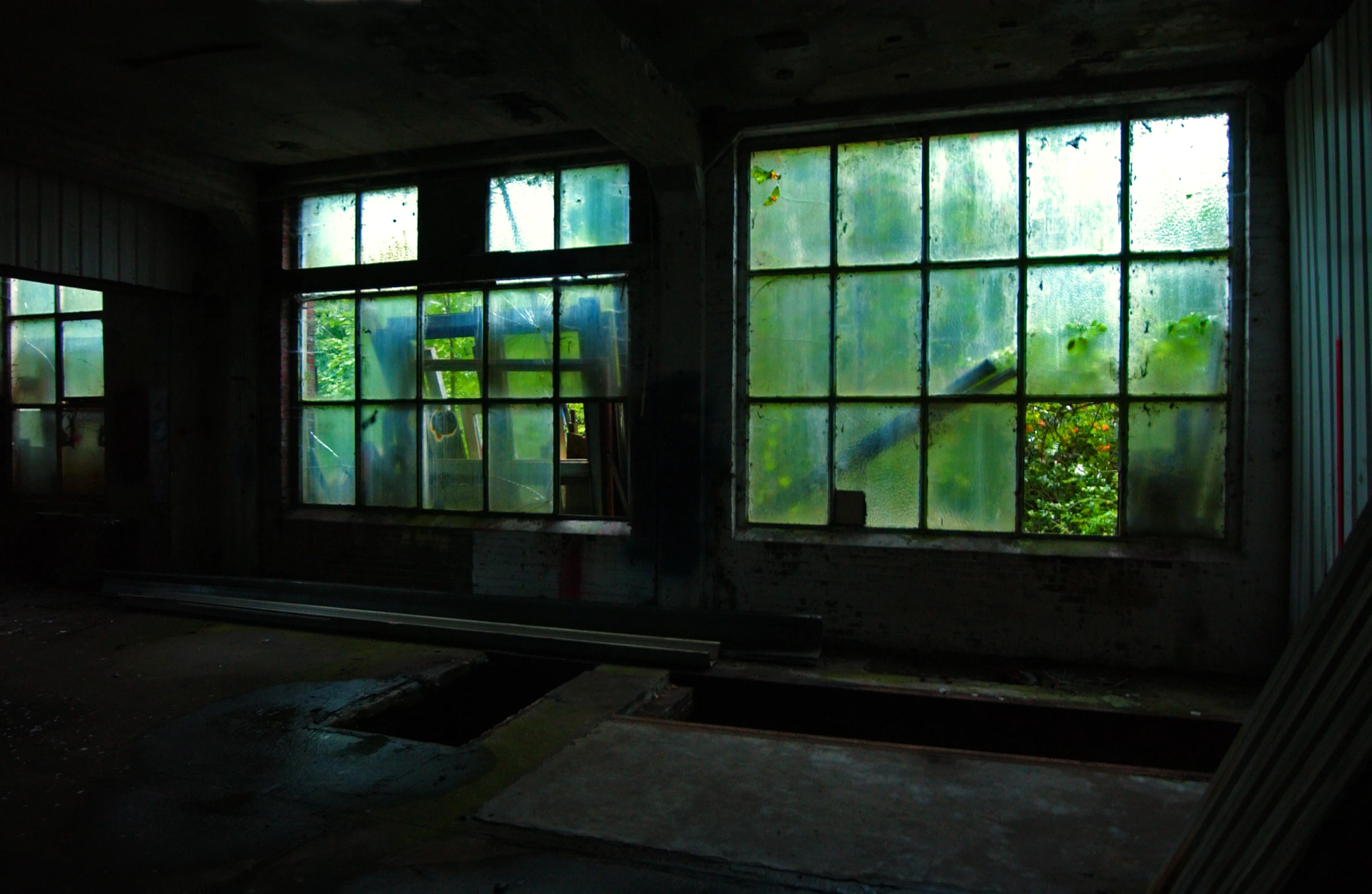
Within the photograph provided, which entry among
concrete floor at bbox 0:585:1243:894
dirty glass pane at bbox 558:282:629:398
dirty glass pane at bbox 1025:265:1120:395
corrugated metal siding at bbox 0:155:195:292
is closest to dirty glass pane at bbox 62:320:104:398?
corrugated metal siding at bbox 0:155:195:292

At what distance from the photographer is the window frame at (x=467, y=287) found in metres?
4.99

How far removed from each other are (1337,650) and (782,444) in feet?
11.0

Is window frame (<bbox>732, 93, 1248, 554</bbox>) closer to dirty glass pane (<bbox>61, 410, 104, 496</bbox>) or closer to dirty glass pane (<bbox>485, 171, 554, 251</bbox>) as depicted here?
dirty glass pane (<bbox>485, 171, 554, 251</bbox>)

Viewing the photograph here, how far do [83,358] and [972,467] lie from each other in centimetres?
689

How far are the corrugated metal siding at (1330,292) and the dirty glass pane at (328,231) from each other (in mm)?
5518

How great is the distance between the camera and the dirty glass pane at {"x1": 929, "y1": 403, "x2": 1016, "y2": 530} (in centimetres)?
437

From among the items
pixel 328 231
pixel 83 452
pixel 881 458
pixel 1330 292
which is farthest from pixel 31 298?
pixel 1330 292

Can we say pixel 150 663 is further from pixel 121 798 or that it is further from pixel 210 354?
pixel 210 354

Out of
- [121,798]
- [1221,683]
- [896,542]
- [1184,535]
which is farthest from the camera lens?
[896,542]

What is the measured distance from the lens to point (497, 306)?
211 inches

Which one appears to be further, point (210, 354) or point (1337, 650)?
point (210, 354)

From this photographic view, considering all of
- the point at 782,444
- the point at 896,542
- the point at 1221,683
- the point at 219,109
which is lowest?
the point at 1221,683


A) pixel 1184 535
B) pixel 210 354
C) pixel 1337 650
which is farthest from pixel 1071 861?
pixel 210 354

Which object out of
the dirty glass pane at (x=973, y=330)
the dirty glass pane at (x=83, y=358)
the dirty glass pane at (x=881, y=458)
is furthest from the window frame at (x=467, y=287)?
the dirty glass pane at (x=83, y=358)
